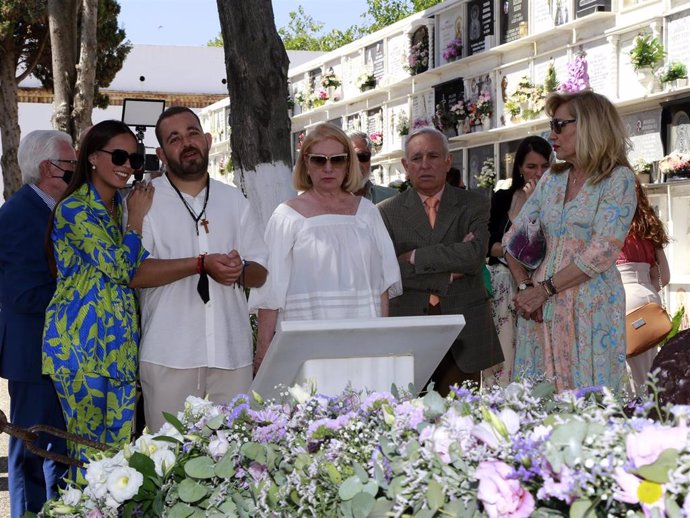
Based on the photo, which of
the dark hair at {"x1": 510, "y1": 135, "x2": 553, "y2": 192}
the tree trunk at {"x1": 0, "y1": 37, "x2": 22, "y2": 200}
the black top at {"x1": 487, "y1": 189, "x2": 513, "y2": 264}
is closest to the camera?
the dark hair at {"x1": 510, "y1": 135, "x2": 553, "y2": 192}

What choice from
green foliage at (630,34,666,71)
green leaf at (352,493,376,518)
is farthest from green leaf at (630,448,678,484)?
green foliage at (630,34,666,71)

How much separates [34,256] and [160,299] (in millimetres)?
681

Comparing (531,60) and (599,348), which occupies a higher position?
(531,60)

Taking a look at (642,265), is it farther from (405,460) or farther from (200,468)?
(405,460)

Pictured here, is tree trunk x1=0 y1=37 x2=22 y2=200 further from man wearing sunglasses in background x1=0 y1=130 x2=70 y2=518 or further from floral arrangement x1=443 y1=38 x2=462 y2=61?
man wearing sunglasses in background x1=0 y1=130 x2=70 y2=518

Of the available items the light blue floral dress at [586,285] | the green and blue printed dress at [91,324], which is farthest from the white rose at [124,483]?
the light blue floral dress at [586,285]

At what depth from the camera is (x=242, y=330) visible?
13.2 feet

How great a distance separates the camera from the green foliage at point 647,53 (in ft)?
→ 38.9

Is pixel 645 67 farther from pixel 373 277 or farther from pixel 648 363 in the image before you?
pixel 373 277

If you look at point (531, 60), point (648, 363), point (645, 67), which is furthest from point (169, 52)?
point (648, 363)

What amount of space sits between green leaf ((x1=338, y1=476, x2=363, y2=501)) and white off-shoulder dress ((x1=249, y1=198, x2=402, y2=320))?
233cm

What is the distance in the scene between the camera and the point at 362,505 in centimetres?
161

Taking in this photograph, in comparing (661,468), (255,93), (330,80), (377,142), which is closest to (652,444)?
(661,468)

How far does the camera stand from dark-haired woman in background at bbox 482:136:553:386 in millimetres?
5879
